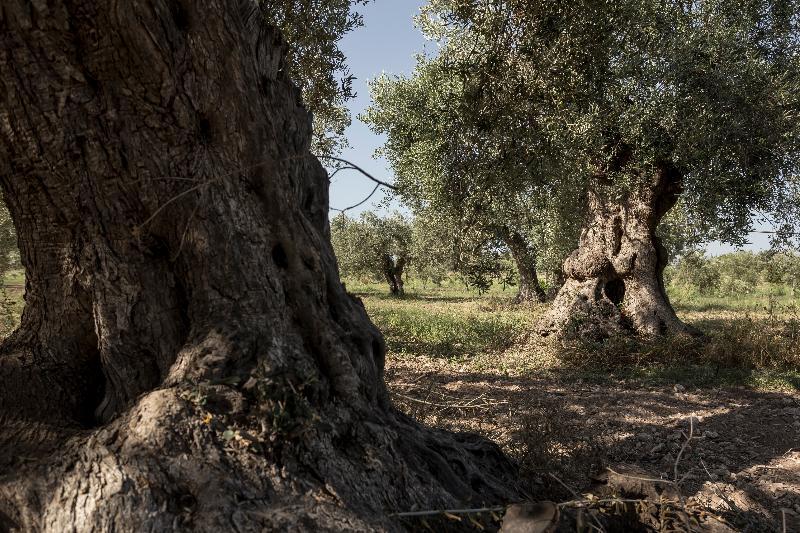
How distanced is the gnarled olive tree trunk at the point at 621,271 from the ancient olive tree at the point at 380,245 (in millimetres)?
23280

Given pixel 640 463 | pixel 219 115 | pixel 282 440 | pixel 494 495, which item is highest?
pixel 219 115

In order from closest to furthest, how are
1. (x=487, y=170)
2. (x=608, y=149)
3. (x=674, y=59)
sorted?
(x=674, y=59), (x=487, y=170), (x=608, y=149)

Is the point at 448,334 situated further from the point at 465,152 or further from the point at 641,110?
the point at 641,110

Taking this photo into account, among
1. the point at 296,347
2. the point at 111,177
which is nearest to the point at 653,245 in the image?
the point at 296,347

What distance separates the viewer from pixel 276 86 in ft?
12.8

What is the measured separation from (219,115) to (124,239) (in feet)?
3.13

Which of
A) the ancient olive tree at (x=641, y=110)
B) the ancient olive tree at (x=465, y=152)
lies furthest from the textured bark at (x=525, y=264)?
the ancient olive tree at (x=641, y=110)

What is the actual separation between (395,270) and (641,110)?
85.8 ft

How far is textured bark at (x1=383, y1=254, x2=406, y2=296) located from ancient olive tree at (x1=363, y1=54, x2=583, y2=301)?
1589cm

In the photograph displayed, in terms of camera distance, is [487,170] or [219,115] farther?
[487,170]

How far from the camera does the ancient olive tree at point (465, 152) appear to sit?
9.52 meters

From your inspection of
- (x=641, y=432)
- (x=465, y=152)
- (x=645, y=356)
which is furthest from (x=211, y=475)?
(x=645, y=356)

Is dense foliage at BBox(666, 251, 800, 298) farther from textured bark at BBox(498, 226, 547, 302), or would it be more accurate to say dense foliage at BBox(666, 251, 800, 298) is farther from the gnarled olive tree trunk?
the gnarled olive tree trunk

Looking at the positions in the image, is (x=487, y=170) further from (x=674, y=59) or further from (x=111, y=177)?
(x=111, y=177)
